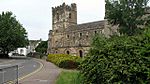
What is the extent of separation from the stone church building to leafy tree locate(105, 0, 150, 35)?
137 feet

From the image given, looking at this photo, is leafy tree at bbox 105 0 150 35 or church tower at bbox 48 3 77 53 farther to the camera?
church tower at bbox 48 3 77 53

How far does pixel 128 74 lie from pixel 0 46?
253 feet

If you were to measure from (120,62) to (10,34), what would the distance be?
73.1m

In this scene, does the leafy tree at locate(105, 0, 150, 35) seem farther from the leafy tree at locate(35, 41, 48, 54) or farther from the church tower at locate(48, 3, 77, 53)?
the leafy tree at locate(35, 41, 48, 54)

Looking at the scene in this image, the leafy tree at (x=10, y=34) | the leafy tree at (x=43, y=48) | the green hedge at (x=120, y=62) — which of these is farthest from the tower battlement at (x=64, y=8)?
the green hedge at (x=120, y=62)

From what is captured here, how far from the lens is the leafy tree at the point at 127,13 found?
4222 centimetres

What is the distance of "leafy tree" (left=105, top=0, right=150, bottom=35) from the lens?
42219 millimetres

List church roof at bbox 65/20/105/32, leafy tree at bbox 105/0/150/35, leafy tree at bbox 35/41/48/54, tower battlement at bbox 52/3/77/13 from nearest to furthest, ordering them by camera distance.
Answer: leafy tree at bbox 105/0/150/35 < church roof at bbox 65/20/105/32 < tower battlement at bbox 52/3/77/13 < leafy tree at bbox 35/41/48/54

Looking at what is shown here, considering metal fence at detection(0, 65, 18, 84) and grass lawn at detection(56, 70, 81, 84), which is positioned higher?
metal fence at detection(0, 65, 18, 84)

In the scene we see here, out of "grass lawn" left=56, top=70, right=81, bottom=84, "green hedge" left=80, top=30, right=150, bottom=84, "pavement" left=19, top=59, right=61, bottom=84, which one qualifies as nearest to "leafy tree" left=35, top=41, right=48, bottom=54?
"pavement" left=19, top=59, right=61, bottom=84

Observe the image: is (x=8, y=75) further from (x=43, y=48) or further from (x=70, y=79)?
(x=43, y=48)

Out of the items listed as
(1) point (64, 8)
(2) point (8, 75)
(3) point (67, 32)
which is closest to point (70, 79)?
(2) point (8, 75)

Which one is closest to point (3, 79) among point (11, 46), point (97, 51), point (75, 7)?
point (97, 51)

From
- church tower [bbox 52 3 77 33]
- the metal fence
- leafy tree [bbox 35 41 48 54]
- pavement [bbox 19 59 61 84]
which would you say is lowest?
pavement [bbox 19 59 61 84]
